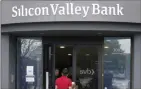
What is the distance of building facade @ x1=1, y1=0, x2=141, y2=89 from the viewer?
40.4 feet

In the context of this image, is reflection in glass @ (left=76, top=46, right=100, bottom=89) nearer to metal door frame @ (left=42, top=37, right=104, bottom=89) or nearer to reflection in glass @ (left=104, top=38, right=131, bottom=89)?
metal door frame @ (left=42, top=37, right=104, bottom=89)

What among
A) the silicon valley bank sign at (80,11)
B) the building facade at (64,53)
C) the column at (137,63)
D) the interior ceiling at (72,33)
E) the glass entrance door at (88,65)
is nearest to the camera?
the silicon valley bank sign at (80,11)

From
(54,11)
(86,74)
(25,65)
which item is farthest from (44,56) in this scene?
(54,11)

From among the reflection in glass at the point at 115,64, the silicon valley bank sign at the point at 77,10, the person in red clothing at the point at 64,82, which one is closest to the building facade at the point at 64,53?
the reflection in glass at the point at 115,64

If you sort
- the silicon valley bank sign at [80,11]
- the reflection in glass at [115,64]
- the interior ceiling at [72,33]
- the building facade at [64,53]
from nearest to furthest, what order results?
the silicon valley bank sign at [80,11] → the building facade at [64,53] → the interior ceiling at [72,33] → the reflection in glass at [115,64]

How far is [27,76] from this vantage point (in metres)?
14.0

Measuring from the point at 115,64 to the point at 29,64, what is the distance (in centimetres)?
346

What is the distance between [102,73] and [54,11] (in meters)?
3.59

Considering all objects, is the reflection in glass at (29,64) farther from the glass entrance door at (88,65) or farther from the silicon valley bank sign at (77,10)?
the silicon valley bank sign at (77,10)

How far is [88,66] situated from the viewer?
14.1 m

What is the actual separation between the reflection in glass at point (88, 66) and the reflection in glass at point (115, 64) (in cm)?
45

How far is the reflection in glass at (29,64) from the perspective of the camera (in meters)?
13.9

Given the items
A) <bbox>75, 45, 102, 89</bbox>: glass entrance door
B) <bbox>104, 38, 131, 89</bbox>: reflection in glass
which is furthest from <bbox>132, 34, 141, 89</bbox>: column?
<bbox>75, 45, 102, 89</bbox>: glass entrance door

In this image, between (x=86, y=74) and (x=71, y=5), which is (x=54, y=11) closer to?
(x=71, y=5)
